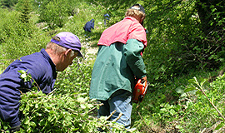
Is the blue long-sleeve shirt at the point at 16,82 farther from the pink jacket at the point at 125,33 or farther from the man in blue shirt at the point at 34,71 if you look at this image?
the pink jacket at the point at 125,33

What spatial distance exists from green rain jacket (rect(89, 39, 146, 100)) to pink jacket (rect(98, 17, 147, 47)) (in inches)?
2.4

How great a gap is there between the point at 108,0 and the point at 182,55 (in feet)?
8.01

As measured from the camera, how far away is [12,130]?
1406 millimetres

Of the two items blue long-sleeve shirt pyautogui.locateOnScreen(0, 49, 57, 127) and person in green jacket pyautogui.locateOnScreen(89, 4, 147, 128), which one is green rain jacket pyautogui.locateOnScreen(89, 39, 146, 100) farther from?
blue long-sleeve shirt pyautogui.locateOnScreen(0, 49, 57, 127)

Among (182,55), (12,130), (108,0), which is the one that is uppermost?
(108,0)

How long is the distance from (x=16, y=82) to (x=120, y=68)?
1244 mm

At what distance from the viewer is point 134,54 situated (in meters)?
2.34

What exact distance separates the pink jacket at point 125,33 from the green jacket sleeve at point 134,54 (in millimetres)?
82

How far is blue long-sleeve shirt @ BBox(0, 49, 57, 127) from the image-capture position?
55.5 inches

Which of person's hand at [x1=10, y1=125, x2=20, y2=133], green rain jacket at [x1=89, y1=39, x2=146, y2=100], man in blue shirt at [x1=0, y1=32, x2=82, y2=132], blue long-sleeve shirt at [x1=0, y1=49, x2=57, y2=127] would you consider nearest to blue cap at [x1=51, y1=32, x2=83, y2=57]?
man in blue shirt at [x1=0, y1=32, x2=82, y2=132]

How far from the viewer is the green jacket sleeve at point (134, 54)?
234cm

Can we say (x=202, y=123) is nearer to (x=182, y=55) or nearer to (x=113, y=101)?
(x=113, y=101)

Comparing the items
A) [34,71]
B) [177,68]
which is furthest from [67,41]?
[177,68]

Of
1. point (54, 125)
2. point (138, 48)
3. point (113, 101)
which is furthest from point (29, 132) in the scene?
point (138, 48)
